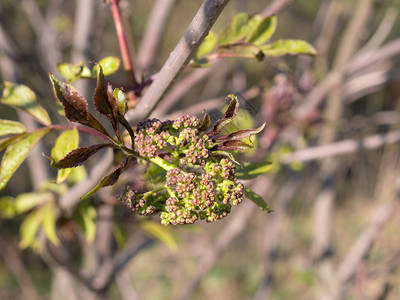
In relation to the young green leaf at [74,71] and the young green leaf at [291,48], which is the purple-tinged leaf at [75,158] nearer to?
the young green leaf at [74,71]

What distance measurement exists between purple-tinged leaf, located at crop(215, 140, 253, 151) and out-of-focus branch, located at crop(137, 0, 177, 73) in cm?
149

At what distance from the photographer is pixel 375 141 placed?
1.75 metres

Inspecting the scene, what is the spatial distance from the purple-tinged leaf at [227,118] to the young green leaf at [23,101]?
49 cm

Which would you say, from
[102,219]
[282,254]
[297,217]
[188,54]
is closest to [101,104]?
[188,54]

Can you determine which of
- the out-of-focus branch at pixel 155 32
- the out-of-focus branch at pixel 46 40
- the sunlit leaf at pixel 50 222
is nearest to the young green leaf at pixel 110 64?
the sunlit leaf at pixel 50 222

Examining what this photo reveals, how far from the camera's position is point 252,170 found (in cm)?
90

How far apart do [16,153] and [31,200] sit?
32.4 inches

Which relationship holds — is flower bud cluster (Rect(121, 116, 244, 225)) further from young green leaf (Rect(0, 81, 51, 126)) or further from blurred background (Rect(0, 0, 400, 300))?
young green leaf (Rect(0, 81, 51, 126))

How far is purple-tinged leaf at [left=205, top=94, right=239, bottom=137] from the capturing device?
71 cm

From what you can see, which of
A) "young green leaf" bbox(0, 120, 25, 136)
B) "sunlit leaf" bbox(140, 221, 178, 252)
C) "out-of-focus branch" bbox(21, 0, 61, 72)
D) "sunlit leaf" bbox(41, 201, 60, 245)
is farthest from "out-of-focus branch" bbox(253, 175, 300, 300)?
"young green leaf" bbox(0, 120, 25, 136)

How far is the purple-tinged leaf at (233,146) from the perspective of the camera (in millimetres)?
716

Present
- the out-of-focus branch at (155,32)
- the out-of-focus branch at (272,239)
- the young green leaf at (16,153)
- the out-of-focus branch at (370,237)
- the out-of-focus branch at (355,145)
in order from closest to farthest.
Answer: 1. the young green leaf at (16,153)
2. the out-of-focus branch at (355,145)
3. the out-of-focus branch at (370,237)
4. the out-of-focus branch at (155,32)
5. the out-of-focus branch at (272,239)

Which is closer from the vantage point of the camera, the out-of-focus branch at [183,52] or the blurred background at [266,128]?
the out-of-focus branch at [183,52]

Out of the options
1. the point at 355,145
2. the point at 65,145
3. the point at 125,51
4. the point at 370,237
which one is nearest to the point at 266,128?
the point at 355,145
